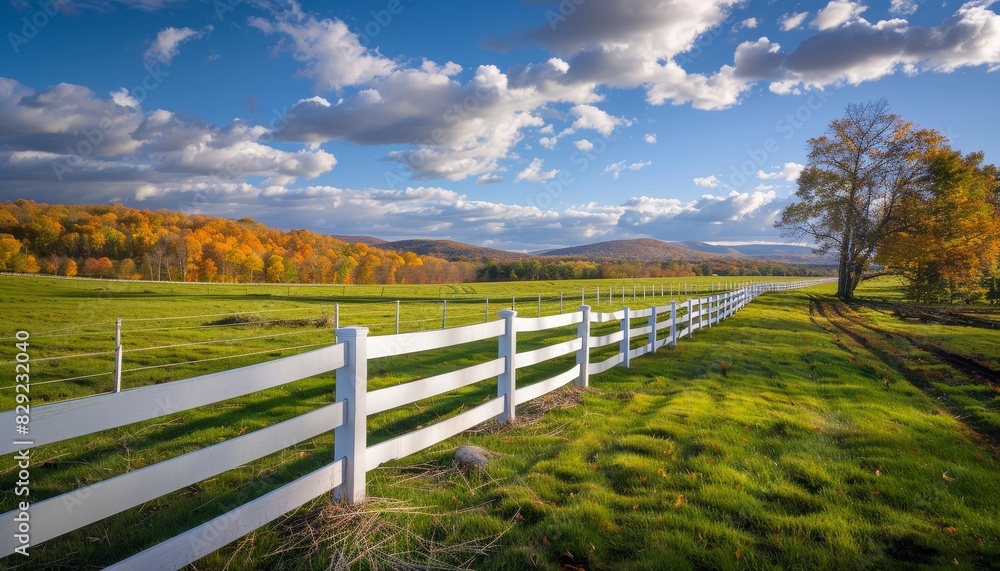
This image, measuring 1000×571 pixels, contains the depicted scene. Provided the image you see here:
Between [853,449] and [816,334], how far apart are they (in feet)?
46.1

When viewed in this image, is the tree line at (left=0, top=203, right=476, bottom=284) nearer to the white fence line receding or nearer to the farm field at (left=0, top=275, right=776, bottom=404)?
the farm field at (left=0, top=275, right=776, bottom=404)

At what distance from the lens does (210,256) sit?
76.9m

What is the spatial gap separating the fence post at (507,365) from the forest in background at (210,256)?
74.4m

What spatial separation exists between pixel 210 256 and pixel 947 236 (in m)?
86.2

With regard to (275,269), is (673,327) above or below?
below

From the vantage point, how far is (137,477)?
2400mm

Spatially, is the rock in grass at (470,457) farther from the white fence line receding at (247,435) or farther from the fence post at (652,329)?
the fence post at (652,329)

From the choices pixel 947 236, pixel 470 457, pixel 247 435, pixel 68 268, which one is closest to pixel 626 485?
pixel 470 457

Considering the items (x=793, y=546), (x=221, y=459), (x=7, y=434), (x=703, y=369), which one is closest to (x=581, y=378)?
(x=703, y=369)

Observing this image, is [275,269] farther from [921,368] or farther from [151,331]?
[921,368]

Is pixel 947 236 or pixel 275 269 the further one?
pixel 275 269

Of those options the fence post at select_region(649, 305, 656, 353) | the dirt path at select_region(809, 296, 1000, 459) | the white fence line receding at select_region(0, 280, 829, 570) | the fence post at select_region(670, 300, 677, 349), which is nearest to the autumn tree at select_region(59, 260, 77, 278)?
the fence post at select_region(670, 300, 677, 349)

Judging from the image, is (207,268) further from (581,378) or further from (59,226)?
(581,378)

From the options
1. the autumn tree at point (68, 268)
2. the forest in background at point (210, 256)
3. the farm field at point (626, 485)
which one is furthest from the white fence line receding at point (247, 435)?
the autumn tree at point (68, 268)
